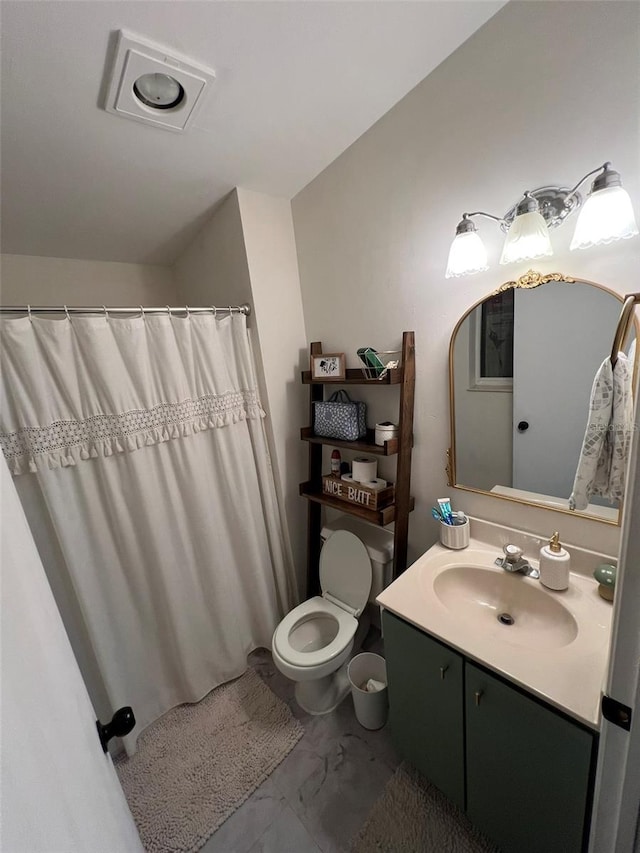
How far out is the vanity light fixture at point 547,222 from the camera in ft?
2.56

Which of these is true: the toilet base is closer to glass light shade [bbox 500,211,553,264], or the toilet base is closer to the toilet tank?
the toilet tank

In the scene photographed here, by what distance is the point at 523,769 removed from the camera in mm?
830

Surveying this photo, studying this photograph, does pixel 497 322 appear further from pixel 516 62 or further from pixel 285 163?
pixel 285 163

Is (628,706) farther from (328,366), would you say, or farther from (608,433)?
(328,366)

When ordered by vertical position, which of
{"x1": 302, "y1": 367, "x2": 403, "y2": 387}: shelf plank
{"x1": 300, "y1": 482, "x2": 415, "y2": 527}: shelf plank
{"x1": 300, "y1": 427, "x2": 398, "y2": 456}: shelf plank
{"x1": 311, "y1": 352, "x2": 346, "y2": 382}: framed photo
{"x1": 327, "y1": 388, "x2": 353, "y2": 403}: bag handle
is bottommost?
{"x1": 300, "y1": 482, "x2": 415, "y2": 527}: shelf plank

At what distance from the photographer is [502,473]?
119 centimetres

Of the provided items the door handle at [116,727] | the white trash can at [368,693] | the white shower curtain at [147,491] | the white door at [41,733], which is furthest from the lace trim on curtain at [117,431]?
the white trash can at [368,693]

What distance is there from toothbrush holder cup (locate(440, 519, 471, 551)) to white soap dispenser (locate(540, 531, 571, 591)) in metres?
0.26

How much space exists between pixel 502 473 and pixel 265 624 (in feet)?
4.79

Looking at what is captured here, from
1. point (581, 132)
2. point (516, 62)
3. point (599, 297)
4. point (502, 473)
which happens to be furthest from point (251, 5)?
point (502, 473)

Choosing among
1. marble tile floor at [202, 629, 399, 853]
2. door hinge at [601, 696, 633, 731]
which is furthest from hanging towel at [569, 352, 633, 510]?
marble tile floor at [202, 629, 399, 853]

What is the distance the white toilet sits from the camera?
4.44 feet

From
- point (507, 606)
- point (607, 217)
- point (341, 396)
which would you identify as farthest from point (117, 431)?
point (607, 217)

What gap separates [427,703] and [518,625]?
39cm
